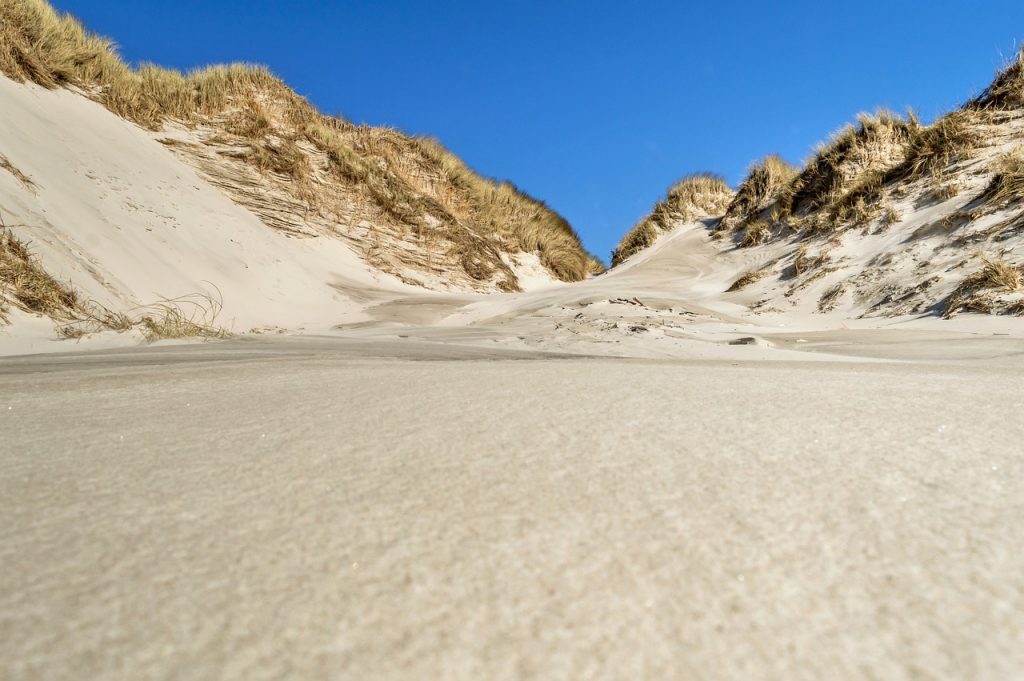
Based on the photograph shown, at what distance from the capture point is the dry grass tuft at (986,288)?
4340 mm

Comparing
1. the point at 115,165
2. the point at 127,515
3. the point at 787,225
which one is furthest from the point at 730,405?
the point at 787,225

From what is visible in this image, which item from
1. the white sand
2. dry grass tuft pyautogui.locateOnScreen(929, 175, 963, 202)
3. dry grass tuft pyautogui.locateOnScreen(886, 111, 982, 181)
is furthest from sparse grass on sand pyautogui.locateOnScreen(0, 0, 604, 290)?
the white sand

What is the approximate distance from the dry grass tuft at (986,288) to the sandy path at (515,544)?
3.77m

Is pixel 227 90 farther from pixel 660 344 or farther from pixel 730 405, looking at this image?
pixel 730 405

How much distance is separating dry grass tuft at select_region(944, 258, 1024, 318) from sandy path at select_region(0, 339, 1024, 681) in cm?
377

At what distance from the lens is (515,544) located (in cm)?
65

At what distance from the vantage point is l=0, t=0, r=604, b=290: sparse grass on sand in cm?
795

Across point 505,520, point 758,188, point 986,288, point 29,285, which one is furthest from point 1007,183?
point 29,285

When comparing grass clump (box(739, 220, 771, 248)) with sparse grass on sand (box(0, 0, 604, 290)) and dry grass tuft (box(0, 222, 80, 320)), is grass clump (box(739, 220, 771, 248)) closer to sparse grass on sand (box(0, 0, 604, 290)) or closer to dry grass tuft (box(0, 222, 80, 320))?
sparse grass on sand (box(0, 0, 604, 290))

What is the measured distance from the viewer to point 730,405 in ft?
4.48

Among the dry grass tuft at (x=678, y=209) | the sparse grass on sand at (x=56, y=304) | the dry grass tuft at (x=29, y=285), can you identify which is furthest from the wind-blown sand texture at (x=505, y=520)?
the dry grass tuft at (x=678, y=209)

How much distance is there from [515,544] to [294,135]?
1059 centimetres

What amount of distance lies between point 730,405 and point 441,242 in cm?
927

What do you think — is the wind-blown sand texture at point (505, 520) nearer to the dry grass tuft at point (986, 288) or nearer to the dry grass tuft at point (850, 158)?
the dry grass tuft at point (986, 288)
